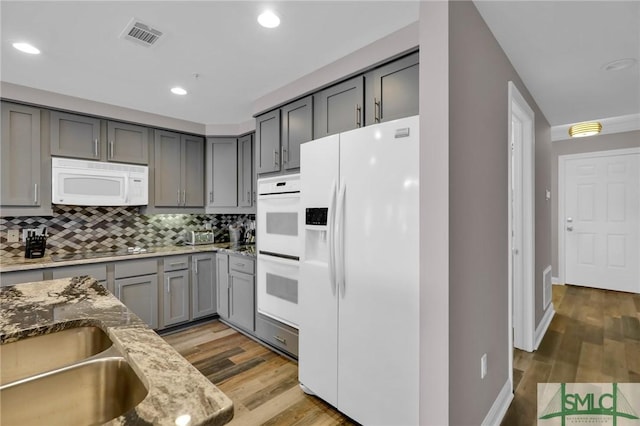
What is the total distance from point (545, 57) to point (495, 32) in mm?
646

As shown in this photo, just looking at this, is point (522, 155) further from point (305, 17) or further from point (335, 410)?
point (335, 410)

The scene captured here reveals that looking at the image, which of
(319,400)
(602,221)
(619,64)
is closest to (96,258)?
(319,400)

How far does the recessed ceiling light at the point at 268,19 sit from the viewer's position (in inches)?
69.6

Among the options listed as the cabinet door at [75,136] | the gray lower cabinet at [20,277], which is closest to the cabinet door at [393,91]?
the cabinet door at [75,136]

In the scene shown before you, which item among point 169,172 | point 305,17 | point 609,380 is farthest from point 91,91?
point 609,380

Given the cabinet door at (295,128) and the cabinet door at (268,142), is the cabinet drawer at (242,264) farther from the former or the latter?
the cabinet door at (295,128)

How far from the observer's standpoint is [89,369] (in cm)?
93

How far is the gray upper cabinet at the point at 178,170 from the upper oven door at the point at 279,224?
4.50 feet

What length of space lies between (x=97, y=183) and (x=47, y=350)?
2420 millimetres

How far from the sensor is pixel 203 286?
3654mm

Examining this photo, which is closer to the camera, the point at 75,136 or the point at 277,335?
the point at 277,335

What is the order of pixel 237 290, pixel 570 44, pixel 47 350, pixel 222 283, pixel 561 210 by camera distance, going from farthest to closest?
1. pixel 561 210
2. pixel 222 283
3. pixel 237 290
4. pixel 570 44
5. pixel 47 350

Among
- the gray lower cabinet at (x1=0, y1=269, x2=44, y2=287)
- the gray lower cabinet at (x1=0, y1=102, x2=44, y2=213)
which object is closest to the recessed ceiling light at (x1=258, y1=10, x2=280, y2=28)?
the gray lower cabinet at (x1=0, y1=102, x2=44, y2=213)

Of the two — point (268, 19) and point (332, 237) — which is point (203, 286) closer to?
point (332, 237)
